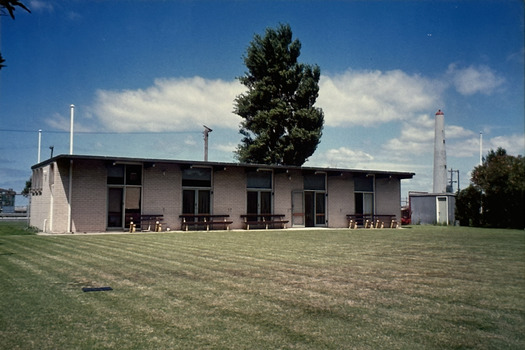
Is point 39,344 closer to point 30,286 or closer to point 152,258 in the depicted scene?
point 30,286

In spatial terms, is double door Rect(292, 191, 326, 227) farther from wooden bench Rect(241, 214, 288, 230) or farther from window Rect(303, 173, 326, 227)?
wooden bench Rect(241, 214, 288, 230)

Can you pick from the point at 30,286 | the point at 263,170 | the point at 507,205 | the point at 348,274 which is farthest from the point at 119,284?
the point at 507,205

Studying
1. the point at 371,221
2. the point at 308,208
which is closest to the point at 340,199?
the point at 308,208

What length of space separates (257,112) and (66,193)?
19.5 m

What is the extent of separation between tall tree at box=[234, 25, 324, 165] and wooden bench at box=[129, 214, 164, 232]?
50.4 ft

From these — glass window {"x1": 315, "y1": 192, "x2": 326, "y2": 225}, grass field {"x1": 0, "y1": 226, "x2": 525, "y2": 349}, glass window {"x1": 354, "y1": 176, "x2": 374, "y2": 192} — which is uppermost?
glass window {"x1": 354, "y1": 176, "x2": 374, "y2": 192}

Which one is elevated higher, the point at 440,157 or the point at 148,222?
the point at 440,157

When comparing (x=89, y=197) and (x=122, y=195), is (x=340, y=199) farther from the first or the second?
(x=89, y=197)

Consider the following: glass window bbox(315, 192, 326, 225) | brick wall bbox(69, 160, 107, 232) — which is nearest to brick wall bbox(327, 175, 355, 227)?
glass window bbox(315, 192, 326, 225)

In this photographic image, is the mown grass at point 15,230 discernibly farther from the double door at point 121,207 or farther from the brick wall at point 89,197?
the double door at point 121,207

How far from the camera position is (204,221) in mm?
22094

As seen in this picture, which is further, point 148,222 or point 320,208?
point 320,208

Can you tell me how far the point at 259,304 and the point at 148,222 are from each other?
16.4m

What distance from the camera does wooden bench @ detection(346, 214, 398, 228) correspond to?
2638cm
